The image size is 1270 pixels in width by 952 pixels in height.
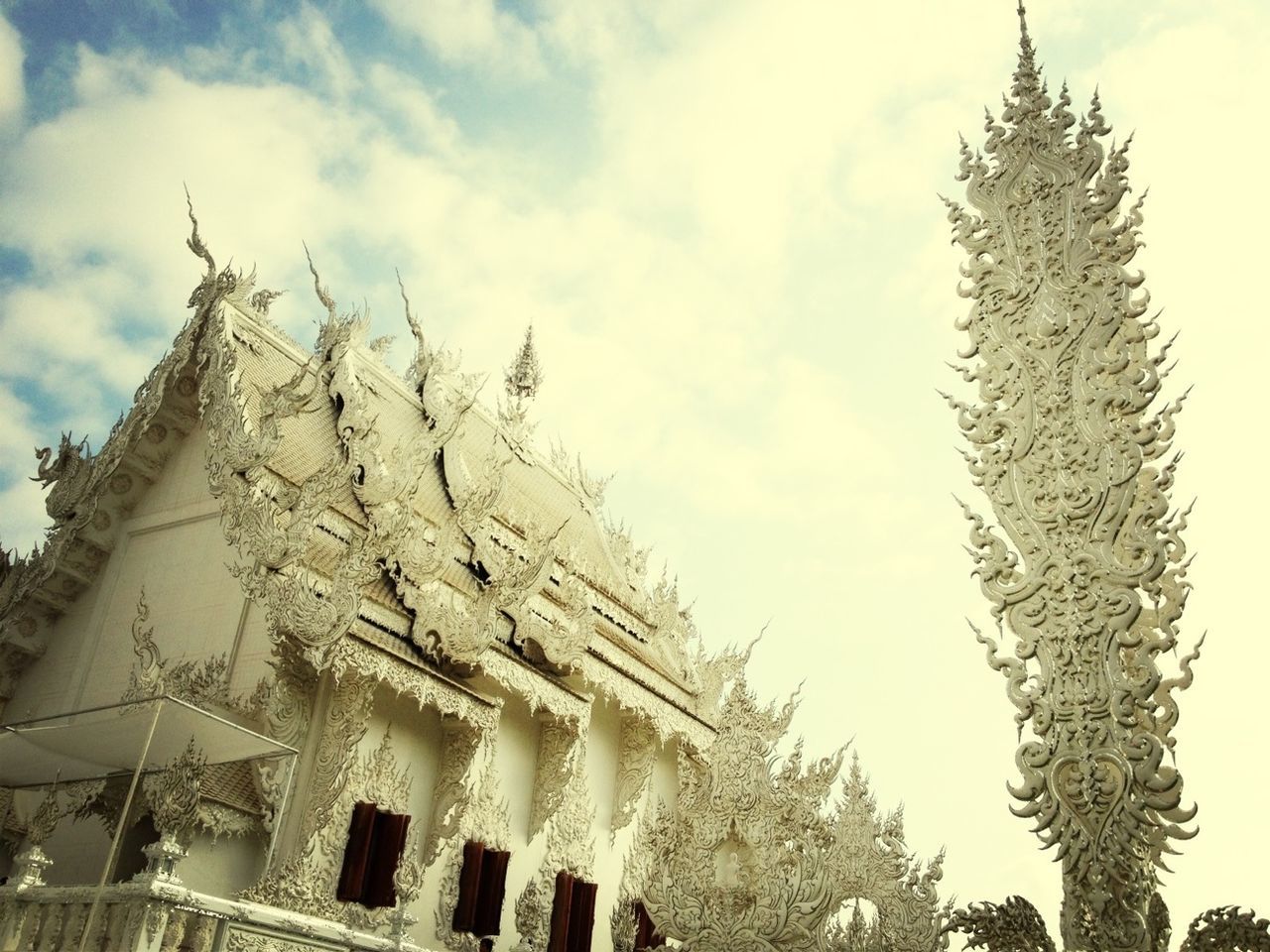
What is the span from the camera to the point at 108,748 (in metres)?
6.99

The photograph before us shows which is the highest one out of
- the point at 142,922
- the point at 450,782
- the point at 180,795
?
the point at 450,782

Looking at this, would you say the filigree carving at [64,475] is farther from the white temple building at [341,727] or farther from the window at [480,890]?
the window at [480,890]

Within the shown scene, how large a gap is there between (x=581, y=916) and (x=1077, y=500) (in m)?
6.56

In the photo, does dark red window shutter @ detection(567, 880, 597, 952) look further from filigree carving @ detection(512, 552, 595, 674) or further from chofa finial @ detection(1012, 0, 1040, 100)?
chofa finial @ detection(1012, 0, 1040, 100)

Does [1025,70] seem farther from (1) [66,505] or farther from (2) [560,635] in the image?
(1) [66,505]

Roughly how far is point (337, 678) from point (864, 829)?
373 cm

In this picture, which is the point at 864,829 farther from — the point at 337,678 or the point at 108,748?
the point at 108,748

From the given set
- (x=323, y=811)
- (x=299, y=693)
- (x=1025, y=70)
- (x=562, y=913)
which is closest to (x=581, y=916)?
(x=562, y=913)

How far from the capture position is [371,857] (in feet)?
24.6

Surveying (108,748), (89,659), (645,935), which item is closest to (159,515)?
(89,659)

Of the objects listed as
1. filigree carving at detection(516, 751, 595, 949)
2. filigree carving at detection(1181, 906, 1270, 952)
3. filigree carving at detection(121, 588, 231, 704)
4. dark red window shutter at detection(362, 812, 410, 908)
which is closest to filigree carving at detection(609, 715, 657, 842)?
filigree carving at detection(516, 751, 595, 949)

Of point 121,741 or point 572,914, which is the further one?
point 572,914

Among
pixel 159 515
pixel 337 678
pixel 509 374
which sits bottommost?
pixel 337 678

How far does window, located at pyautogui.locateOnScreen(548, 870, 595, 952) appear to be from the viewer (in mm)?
8953
